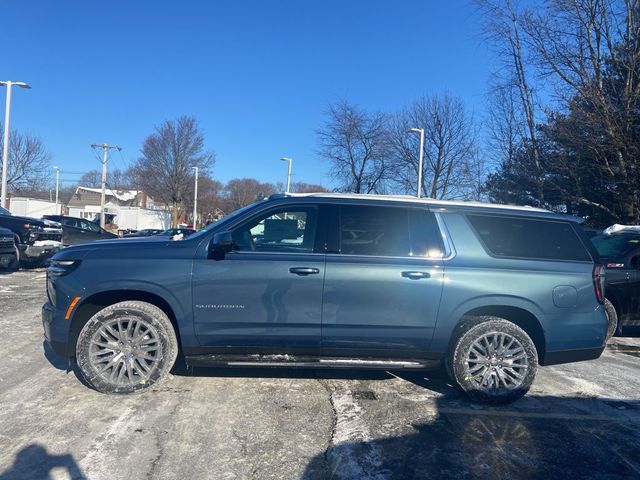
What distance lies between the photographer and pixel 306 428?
4039 millimetres

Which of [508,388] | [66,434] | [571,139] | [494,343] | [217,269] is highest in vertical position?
[571,139]

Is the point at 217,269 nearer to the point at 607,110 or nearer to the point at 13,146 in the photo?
the point at 607,110

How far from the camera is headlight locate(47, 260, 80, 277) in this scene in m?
4.50

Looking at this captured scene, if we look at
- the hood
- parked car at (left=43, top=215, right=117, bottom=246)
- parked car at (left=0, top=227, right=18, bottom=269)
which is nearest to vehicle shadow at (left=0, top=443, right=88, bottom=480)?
the hood

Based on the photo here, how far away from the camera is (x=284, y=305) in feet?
14.8

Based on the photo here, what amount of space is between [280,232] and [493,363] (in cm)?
235

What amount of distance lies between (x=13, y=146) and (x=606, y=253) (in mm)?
39334

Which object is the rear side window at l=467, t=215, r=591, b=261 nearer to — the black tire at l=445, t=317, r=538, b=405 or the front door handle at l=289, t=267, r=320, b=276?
the black tire at l=445, t=317, r=538, b=405

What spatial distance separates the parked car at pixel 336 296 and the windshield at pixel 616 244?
3.47m

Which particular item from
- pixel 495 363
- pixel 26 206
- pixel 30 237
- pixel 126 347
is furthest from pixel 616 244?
pixel 26 206

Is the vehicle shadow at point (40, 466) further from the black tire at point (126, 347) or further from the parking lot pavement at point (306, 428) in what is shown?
the black tire at point (126, 347)

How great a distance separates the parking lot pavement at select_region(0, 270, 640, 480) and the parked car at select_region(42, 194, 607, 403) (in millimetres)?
348

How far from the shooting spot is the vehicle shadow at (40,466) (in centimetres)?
319

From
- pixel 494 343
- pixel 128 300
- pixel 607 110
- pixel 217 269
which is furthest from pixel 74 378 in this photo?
pixel 607 110
